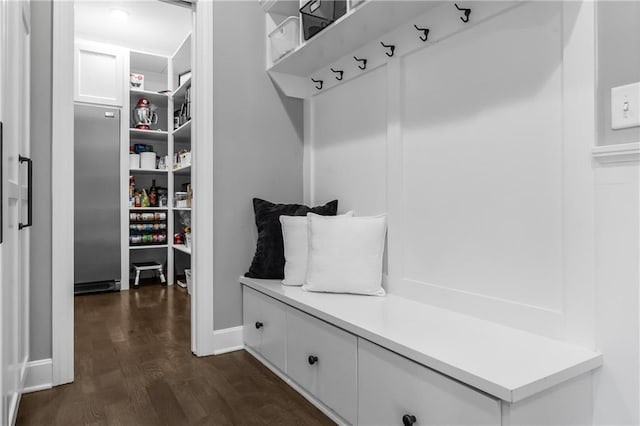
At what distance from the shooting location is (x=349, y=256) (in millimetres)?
1912

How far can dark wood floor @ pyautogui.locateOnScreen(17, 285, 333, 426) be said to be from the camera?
1.63m

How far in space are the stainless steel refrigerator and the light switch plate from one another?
413cm

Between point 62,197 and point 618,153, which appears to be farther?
point 62,197

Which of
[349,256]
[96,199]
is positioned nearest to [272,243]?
[349,256]

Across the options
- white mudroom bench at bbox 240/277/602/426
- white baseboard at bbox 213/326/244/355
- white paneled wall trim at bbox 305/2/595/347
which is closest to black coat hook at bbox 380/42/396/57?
white paneled wall trim at bbox 305/2/595/347

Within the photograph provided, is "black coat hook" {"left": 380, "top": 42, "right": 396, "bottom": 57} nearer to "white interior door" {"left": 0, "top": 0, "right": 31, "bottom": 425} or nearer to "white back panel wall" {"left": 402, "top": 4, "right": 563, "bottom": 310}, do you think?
"white back panel wall" {"left": 402, "top": 4, "right": 563, "bottom": 310}

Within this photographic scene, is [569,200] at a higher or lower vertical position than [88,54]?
lower

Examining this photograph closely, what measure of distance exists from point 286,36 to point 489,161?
54.5 inches

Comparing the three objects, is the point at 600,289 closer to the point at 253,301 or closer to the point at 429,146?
the point at 429,146

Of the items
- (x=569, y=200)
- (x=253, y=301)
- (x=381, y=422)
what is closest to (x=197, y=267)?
(x=253, y=301)

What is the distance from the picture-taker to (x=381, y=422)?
1.37m

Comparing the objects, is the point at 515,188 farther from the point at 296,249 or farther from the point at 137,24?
the point at 137,24

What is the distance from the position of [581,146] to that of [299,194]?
169cm

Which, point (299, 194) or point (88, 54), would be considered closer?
point (299, 194)
